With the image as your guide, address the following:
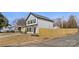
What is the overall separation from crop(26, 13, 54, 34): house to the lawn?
5cm

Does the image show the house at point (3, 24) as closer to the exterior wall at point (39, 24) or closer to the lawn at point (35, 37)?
the lawn at point (35, 37)

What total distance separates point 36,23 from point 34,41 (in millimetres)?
196

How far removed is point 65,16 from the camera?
197 centimetres

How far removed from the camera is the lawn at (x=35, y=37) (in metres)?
1.96

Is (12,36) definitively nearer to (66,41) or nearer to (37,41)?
(37,41)

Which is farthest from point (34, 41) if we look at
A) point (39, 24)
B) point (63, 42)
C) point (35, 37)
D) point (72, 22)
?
point (72, 22)

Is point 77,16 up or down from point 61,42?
up

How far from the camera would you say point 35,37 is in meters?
1.98

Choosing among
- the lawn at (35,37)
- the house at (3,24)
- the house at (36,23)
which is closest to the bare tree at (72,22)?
the lawn at (35,37)

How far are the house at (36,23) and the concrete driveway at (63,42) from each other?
143 millimetres

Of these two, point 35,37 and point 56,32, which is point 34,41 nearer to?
point 35,37
